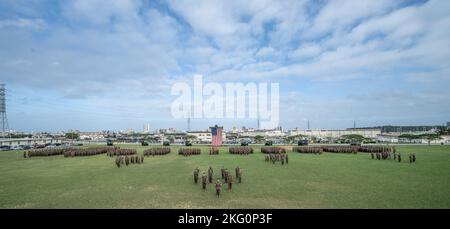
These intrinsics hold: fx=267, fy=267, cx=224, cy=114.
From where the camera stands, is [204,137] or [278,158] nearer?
[278,158]

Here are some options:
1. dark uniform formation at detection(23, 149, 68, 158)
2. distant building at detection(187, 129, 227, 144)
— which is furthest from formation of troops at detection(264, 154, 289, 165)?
distant building at detection(187, 129, 227, 144)

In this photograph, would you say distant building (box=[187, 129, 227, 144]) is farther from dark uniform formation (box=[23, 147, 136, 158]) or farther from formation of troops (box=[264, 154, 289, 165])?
formation of troops (box=[264, 154, 289, 165])

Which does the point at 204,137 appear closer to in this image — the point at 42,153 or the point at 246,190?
the point at 42,153

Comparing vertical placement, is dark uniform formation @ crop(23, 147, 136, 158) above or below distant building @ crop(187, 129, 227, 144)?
above

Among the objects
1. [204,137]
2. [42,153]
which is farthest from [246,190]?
[204,137]

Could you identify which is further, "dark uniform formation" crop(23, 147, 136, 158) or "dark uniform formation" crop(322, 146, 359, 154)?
"dark uniform formation" crop(322, 146, 359, 154)

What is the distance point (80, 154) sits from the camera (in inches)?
1283

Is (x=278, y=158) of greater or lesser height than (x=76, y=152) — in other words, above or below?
above

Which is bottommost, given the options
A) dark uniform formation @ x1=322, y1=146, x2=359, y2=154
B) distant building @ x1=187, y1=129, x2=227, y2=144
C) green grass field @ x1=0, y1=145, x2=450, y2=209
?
distant building @ x1=187, y1=129, x2=227, y2=144

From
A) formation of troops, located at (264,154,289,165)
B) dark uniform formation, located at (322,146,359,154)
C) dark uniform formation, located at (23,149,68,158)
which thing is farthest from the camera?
dark uniform formation, located at (322,146,359,154)

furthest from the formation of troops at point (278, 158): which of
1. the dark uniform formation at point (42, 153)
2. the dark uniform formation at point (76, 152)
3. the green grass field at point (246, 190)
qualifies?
the dark uniform formation at point (42, 153)
